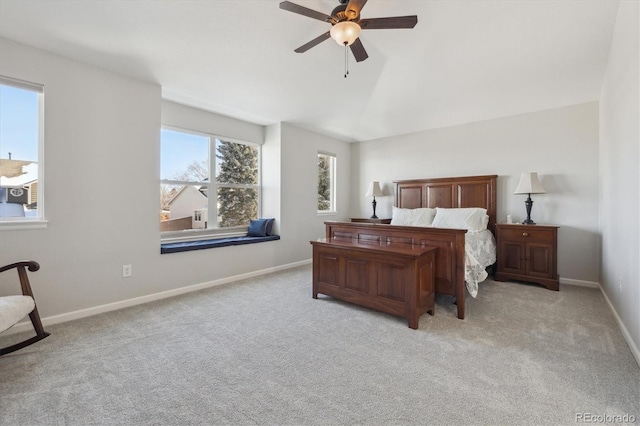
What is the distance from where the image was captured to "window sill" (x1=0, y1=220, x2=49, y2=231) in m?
2.45

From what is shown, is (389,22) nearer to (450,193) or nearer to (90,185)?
(90,185)

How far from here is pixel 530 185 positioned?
3936 mm

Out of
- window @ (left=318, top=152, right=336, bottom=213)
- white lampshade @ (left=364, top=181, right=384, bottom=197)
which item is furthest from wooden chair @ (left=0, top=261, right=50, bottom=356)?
white lampshade @ (left=364, top=181, right=384, bottom=197)

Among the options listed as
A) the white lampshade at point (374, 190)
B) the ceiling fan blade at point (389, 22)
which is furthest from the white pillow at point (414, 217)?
the ceiling fan blade at point (389, 22)

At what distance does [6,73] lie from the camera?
97.1 inches

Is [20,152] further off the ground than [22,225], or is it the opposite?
Answer: [20,152]

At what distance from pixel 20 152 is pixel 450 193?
553 cm

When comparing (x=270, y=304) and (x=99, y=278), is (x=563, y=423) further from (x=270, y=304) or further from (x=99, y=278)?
(x=99, y=278)

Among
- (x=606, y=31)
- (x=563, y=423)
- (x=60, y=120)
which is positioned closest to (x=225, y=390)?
(x=563, y=423)

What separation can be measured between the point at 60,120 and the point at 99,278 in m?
1.60

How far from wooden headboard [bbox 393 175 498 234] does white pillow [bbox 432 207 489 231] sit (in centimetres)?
25

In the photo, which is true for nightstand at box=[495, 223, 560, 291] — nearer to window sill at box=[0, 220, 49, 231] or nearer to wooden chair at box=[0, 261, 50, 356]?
wooden chair at box=[0, 261, 50, 356]

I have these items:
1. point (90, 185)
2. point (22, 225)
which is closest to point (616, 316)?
point (90, 185)

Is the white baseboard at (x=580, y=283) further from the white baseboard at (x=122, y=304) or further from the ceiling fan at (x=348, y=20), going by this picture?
the white baseboard at (x=122, y=304)
